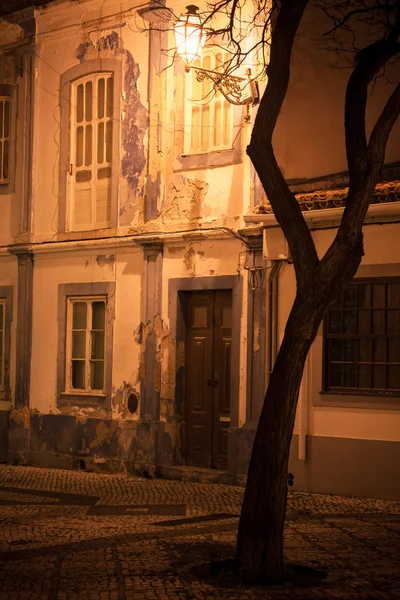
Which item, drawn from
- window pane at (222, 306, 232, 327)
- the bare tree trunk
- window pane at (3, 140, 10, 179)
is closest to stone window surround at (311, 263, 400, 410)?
window pane at (222, 306, 232, 327)

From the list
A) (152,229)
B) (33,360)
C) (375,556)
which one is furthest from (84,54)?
(375,556)

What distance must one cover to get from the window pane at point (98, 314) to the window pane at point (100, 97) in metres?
2.92

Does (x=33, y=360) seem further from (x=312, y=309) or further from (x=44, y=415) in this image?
(x=312, y=309)

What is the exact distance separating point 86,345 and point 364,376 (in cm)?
499

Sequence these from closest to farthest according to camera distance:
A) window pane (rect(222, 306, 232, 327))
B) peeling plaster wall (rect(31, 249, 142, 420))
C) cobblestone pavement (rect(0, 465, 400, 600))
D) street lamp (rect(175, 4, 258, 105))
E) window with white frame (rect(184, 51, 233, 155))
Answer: cobblestone pavement (rect(0, 465, 400, 600)), street lamp (rect(175, 4, 258, 105)), window pane (rect(222, 306, 232, 327)), window with white frame (rect(184, 51, 233, 155)), peeling plaster wall (rect(31, 249, 142, 420))

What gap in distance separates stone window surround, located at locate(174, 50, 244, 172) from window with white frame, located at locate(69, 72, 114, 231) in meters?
1.33

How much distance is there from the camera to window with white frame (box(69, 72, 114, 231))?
15.3m

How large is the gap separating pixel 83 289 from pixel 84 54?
12.1 feet

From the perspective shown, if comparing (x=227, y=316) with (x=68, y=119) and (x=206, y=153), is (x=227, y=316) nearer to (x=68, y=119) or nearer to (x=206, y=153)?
(x=206, y=153)

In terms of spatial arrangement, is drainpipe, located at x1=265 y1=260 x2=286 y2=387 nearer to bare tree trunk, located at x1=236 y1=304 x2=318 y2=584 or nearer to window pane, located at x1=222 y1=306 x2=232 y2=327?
window pane, located at x1=222 y1=306 x2=232 y2=327

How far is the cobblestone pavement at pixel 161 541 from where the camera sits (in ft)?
23.6

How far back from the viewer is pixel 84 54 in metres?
15.6

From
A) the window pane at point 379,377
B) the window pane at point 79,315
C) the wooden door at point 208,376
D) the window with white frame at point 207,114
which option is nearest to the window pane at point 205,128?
the window with white frame at point 207,114

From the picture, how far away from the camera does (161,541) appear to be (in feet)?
29.9
